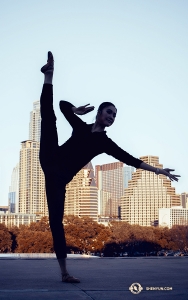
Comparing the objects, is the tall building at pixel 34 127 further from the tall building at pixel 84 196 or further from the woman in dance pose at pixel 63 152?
the woman in dance pose at pixel 63 152

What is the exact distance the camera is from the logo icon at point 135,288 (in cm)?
332

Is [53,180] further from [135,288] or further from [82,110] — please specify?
[135,288]

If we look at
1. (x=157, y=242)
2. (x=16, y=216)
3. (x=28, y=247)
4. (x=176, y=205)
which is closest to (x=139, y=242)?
(x=157, y=242)

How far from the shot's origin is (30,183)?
6447 inches

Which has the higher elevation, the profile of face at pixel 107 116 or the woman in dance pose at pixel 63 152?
the profile of face at pixel 107 116

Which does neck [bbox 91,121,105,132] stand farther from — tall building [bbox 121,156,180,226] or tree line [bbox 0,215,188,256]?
tall building [bbox 121,156,180,226]

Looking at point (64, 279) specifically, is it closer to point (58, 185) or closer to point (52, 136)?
point (58, 185)

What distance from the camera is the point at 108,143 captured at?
404 cm

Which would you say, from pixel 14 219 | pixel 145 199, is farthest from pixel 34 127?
pixel 14 219

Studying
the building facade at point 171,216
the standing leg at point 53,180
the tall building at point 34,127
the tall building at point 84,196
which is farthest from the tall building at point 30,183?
the standing leg at point 53,180

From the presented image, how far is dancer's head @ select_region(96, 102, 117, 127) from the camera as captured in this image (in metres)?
4.09

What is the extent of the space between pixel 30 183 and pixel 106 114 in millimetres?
161814

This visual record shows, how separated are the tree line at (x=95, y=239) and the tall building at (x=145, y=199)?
2537 inches

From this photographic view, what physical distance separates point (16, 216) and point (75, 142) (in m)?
132
